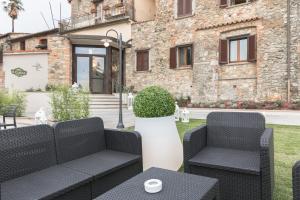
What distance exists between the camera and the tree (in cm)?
2609

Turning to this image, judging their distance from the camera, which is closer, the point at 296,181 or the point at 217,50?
the point at 296,181

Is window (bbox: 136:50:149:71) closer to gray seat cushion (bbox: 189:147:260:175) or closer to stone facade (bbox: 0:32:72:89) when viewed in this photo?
stone facade (bbox: 0:32:72:89)

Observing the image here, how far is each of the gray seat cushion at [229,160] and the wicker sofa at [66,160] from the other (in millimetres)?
737

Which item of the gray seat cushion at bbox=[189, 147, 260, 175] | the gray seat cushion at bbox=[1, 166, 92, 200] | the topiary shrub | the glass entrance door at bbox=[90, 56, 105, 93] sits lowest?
the gray seat cushion at bbox=[1, 166, 92, 200]

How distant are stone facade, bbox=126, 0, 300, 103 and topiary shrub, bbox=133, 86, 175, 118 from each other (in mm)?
8412

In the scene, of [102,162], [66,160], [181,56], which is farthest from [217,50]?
[66,160]

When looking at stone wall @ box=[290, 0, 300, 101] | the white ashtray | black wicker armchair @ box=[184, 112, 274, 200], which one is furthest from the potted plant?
stone wall @ box=[290, 0, 300, 101]

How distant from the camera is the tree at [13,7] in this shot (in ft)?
85.6

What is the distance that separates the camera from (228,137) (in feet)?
9.34

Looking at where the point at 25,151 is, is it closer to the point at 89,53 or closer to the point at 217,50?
the point at 217,50

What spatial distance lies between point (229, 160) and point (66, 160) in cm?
172

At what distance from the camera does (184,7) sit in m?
12.3

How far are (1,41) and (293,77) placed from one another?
22.6 m

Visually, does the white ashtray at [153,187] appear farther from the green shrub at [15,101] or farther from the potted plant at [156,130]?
the green shrub at [15,101]
